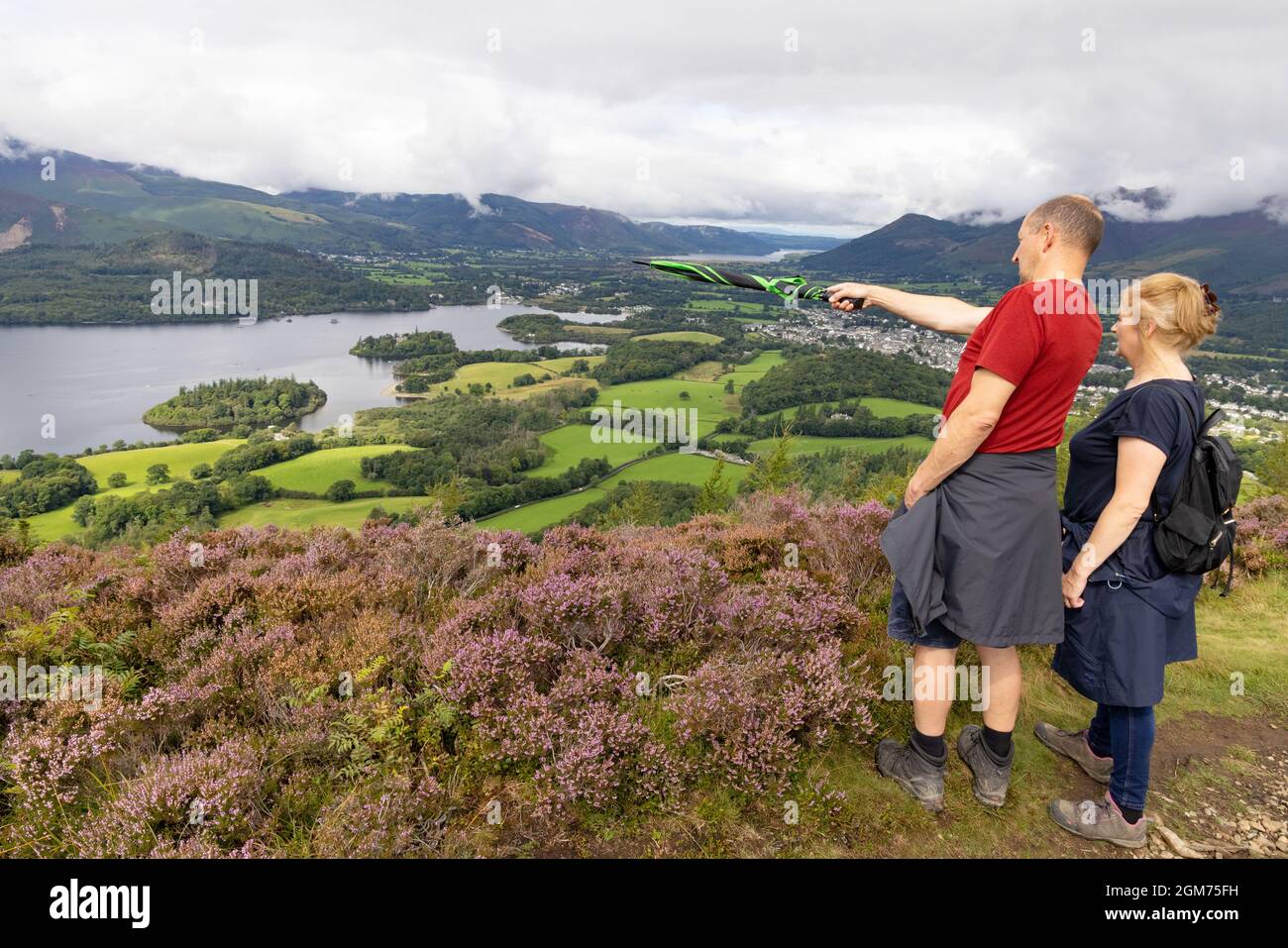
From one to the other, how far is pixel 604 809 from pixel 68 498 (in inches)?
2843

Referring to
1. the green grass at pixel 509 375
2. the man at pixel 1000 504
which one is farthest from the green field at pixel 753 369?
the man at pixel 1000 504

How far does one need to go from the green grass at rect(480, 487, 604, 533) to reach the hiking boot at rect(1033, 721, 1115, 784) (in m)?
43.8

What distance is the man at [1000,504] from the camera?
2.79 metres

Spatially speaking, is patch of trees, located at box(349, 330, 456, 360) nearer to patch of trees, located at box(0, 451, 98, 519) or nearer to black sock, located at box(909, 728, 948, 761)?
patch of trees, located at box(0, 451, 98, 519)

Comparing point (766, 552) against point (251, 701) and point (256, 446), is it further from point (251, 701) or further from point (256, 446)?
point (256, 446)

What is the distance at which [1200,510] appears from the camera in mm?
2955

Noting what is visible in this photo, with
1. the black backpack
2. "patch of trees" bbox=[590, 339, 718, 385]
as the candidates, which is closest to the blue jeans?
the black backpack

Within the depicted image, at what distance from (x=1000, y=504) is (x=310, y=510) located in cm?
5938

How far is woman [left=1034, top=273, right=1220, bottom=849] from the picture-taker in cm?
295

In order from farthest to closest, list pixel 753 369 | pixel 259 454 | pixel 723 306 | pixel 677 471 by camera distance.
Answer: pixel 723 306
pixel 753 369
pixel 259 454
pixel 677 471

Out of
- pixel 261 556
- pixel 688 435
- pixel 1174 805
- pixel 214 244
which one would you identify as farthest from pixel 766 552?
pixel 214 244

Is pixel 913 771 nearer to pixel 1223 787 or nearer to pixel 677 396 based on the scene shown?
pixel 1223 787

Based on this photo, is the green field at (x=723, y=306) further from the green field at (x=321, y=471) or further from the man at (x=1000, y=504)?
the man at (x=1000, y=504)

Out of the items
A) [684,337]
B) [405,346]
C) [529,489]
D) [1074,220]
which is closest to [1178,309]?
[1074,220]
